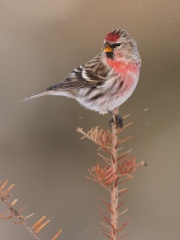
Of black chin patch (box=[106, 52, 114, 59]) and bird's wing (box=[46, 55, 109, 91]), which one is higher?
black chin patch (box=[106, 52, 114, 59])

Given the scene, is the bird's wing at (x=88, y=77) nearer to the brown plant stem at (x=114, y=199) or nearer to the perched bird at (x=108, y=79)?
the perched bird at (x=108, y=79)

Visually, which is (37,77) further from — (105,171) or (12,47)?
(105,171)

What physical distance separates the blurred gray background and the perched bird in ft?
6.38

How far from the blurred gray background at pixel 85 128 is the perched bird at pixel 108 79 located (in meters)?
1.95

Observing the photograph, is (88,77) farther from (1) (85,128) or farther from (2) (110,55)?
(1) (85,128)

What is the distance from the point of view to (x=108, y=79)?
3479 millimetres

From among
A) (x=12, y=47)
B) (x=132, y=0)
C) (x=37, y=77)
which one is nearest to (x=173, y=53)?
(x=132, y=0)

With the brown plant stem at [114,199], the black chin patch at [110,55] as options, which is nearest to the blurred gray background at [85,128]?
the black chin patch at [110,55]

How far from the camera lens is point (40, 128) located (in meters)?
6.01

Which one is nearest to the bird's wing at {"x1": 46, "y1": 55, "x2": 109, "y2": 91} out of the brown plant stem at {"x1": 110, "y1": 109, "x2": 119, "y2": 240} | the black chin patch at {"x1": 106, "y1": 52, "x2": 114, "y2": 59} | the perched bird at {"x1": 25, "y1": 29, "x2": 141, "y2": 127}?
the perched bird at {"x1": 25, "y1": 29, "x2": 141, "y2": 127}

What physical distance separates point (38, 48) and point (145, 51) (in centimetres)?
143

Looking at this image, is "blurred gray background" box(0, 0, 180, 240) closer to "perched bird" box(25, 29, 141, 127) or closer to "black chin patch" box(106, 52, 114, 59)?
"perched bird" box(25, 29, 141, 127)

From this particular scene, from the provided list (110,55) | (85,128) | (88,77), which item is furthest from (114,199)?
(85,128)

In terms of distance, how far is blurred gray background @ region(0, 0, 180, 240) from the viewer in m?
5.41
